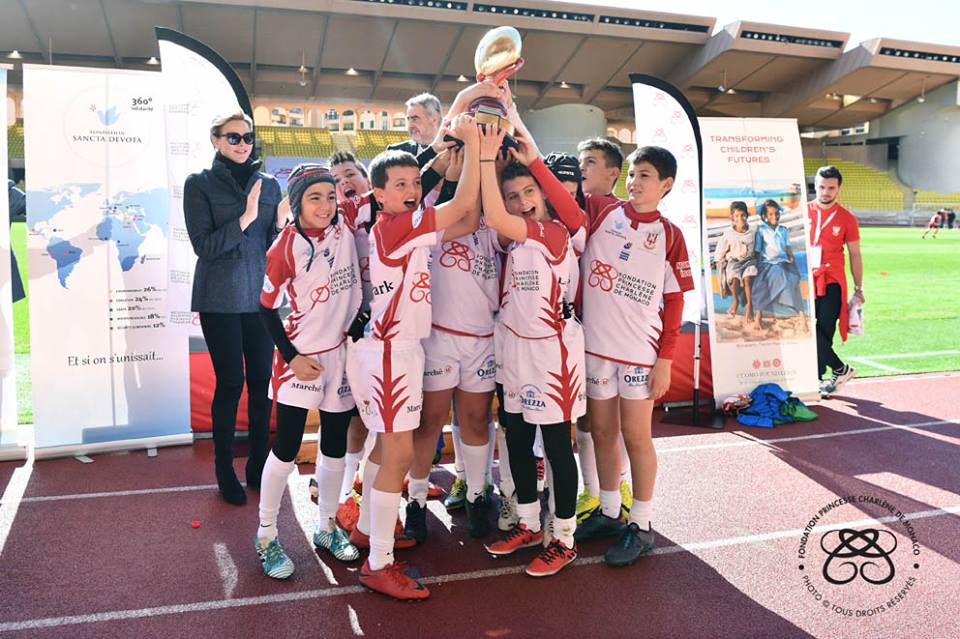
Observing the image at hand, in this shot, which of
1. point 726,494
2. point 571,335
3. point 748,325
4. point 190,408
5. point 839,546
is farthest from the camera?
point 748,325

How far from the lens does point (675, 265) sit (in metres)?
3.00

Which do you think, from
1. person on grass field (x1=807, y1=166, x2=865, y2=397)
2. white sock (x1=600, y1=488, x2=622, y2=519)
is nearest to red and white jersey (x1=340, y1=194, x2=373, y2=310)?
white sock (x1=600, y1=488, x2=622, y2=519)

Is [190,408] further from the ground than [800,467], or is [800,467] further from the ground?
[190,408]

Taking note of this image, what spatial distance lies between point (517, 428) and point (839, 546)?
1598 mm

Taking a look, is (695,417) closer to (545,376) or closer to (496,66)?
(545,376)

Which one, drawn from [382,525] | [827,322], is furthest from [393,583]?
[827,322]

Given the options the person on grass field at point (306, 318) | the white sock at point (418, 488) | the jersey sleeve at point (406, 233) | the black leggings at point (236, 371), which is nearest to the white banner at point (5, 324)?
the black leggings at point (236, 371)

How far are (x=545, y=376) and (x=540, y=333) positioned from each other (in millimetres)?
171

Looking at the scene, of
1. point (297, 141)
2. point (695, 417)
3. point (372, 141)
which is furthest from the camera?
point (372, 141)

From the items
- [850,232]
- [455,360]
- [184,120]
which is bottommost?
[455,360]

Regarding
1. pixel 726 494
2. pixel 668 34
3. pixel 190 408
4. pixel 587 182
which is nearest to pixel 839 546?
pixel 726 494

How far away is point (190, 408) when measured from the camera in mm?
4715

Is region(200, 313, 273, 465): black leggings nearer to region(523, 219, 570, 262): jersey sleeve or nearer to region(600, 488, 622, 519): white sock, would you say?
region(523, 219, 570, 262): jersey sleeve

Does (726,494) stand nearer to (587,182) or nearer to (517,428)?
(517,428)
